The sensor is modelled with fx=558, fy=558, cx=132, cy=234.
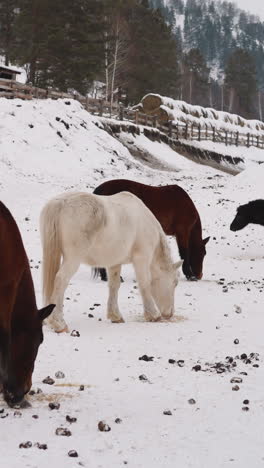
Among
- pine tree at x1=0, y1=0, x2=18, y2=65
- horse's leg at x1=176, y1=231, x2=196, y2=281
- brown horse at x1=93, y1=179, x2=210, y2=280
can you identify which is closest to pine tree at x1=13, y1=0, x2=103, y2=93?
pine tree at x1=0, y1=0, x2=18, y2=65

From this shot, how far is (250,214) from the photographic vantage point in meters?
14.9

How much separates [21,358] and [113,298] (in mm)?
3242

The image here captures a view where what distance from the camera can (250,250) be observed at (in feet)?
48.5

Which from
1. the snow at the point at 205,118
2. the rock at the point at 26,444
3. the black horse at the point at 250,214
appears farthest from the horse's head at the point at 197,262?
the snow at the point at 205,118

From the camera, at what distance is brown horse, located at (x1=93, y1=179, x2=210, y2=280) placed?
35.0ft

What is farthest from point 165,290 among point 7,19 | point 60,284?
point 7,19

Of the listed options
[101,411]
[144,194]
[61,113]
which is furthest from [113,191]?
[61,113]

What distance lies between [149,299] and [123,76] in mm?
47670

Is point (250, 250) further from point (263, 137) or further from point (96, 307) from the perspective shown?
point (263, 137)

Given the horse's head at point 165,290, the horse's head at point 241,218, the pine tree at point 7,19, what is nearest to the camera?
the horse's head at point 165,290

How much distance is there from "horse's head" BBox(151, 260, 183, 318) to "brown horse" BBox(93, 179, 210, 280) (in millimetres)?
3331

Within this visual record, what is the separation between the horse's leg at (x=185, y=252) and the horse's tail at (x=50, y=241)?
4745 millimetres

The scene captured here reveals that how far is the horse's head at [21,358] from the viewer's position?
3.64 m

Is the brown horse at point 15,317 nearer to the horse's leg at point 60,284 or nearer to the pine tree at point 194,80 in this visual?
the horse's leg at point 60,284
